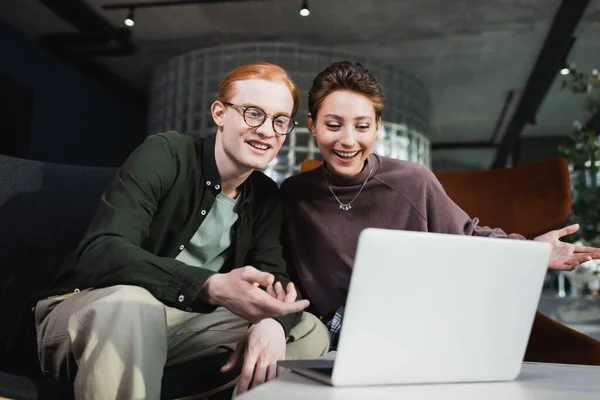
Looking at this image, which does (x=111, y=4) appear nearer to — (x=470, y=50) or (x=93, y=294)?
(x=470, y=50)

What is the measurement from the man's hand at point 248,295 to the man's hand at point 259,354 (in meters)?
0.10

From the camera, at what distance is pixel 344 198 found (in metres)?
1.62

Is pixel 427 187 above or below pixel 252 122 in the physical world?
below

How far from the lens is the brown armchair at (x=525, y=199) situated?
167cm

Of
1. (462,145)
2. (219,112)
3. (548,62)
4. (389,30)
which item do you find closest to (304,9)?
(389,30)

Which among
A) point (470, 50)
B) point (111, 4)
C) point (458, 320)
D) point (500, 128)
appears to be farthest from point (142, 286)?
point (500, 128)

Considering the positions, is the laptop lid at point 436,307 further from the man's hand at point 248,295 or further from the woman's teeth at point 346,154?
the woman's teeth at point 346,154

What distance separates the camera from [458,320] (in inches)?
30.0

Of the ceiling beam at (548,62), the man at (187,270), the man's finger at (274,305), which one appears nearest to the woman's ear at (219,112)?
the man at (187,270)

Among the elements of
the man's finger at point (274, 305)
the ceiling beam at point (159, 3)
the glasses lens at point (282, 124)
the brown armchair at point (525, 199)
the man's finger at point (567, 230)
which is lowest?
the man's finger at point (274, 305)

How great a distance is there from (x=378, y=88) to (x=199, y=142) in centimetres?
52

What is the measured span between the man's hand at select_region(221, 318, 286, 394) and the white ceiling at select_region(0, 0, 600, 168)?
4206 mm

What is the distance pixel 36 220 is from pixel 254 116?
731mm

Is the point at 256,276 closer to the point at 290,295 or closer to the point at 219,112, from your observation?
the point at 290,295
